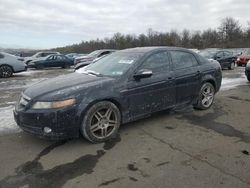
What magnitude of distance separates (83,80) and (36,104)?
3.09 ft

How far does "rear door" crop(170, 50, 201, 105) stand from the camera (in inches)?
249

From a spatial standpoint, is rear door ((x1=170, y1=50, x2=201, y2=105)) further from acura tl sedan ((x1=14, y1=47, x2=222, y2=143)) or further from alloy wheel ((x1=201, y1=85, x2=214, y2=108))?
alloy wheel ((x1=201, y1=85, x2=214, y2=108))

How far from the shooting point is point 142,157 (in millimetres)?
4469

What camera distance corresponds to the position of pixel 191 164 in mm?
4227

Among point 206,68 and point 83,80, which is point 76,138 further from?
point 206,68

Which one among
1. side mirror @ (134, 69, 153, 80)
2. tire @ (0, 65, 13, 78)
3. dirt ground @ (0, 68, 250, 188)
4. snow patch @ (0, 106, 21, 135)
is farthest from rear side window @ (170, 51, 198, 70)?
tire @ (0, 65, 13, 78)

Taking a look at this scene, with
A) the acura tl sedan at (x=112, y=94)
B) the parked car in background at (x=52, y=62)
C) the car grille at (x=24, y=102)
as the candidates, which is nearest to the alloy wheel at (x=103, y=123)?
the acura tl sedan at (x=112, y=94)

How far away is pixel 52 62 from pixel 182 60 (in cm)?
2028

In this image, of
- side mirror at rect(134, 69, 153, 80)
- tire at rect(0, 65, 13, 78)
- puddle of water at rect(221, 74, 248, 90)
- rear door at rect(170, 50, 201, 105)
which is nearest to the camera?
side mirror at rect(134, 69, 153, 80)

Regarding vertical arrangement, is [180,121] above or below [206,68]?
below

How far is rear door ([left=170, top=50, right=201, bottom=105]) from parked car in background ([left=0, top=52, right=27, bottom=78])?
1196 cm

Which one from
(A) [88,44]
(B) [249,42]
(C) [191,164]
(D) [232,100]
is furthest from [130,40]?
(C) [191,164]

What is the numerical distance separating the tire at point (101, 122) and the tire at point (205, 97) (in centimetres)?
247

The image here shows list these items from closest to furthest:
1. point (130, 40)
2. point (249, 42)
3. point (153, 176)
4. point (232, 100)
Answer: point (153, 176) < point (232, 100) < point (249, 42) < point (130, 40)
